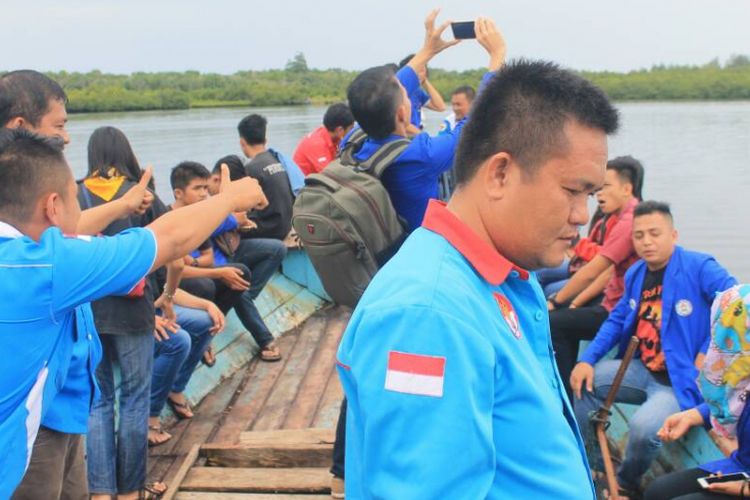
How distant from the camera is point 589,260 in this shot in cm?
436

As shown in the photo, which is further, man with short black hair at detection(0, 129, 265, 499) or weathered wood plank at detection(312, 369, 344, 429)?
weathered wood plank at detection(312, 369, 344, 429)

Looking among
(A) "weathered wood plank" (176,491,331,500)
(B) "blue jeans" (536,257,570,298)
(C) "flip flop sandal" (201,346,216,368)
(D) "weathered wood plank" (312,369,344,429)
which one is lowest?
(D) "weathered wood plank" (312,369,344,429)

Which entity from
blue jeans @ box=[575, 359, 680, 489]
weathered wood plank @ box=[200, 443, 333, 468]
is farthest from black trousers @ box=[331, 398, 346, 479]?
blue jeans @ box=[575, 359, 680, 489]

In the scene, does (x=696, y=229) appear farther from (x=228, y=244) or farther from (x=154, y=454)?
(x=154, y=454)

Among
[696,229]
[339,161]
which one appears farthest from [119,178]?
[696,229]

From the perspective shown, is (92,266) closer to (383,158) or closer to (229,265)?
(383,158)

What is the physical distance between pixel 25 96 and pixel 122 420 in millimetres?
1334

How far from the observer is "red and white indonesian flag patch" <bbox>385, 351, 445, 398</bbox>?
101cm

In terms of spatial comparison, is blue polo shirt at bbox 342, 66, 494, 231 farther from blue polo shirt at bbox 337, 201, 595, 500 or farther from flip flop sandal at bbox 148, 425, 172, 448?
flip flop sandal at bbox 148, 425, 172, 448

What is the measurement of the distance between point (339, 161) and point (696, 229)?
45.7 feet

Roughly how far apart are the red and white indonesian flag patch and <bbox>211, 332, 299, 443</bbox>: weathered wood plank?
2.90 m

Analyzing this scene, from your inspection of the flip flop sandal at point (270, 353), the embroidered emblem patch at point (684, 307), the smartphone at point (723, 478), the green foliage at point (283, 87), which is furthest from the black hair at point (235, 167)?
the green foliage at point (283, 87)

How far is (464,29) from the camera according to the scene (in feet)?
9.68

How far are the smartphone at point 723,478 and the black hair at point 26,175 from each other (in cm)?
232
